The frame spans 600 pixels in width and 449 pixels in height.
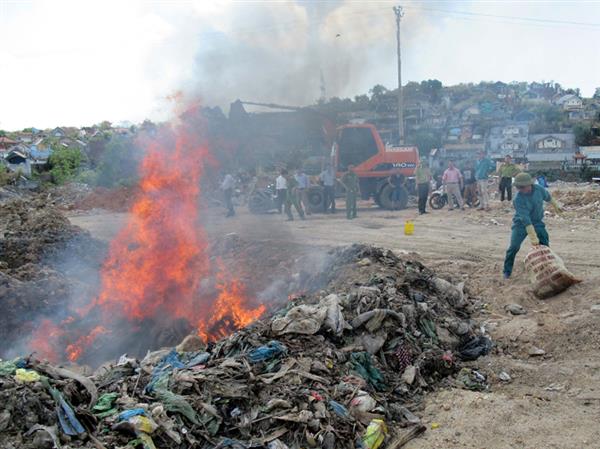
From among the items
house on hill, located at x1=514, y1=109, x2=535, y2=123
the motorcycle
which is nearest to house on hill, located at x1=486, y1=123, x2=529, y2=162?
house on hill, located at x1=514, y1=109, x2=535, y2=123

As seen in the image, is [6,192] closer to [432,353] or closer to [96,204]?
[96,204]

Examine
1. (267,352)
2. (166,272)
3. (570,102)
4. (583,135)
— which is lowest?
(166,272)

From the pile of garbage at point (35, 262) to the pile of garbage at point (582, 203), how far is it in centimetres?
1265

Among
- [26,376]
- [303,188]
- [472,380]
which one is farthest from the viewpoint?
[303,188]

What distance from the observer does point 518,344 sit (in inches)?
251

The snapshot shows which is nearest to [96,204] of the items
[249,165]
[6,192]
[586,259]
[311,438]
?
[6,192]

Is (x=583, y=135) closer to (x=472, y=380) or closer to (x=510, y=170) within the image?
(x=510, y=170)

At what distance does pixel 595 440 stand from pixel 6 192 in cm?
2797

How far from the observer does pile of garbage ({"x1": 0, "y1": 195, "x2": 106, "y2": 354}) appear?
A: 353 inches

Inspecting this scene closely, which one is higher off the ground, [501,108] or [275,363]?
[501,108]

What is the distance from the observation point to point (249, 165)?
2469 cm

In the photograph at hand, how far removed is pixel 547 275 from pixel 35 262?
10.1 meters

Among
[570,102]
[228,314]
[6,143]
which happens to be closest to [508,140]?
[570,102]

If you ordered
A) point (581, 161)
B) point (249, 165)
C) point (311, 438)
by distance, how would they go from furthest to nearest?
point (581, 161), point (249, 165), point (311, 438)
